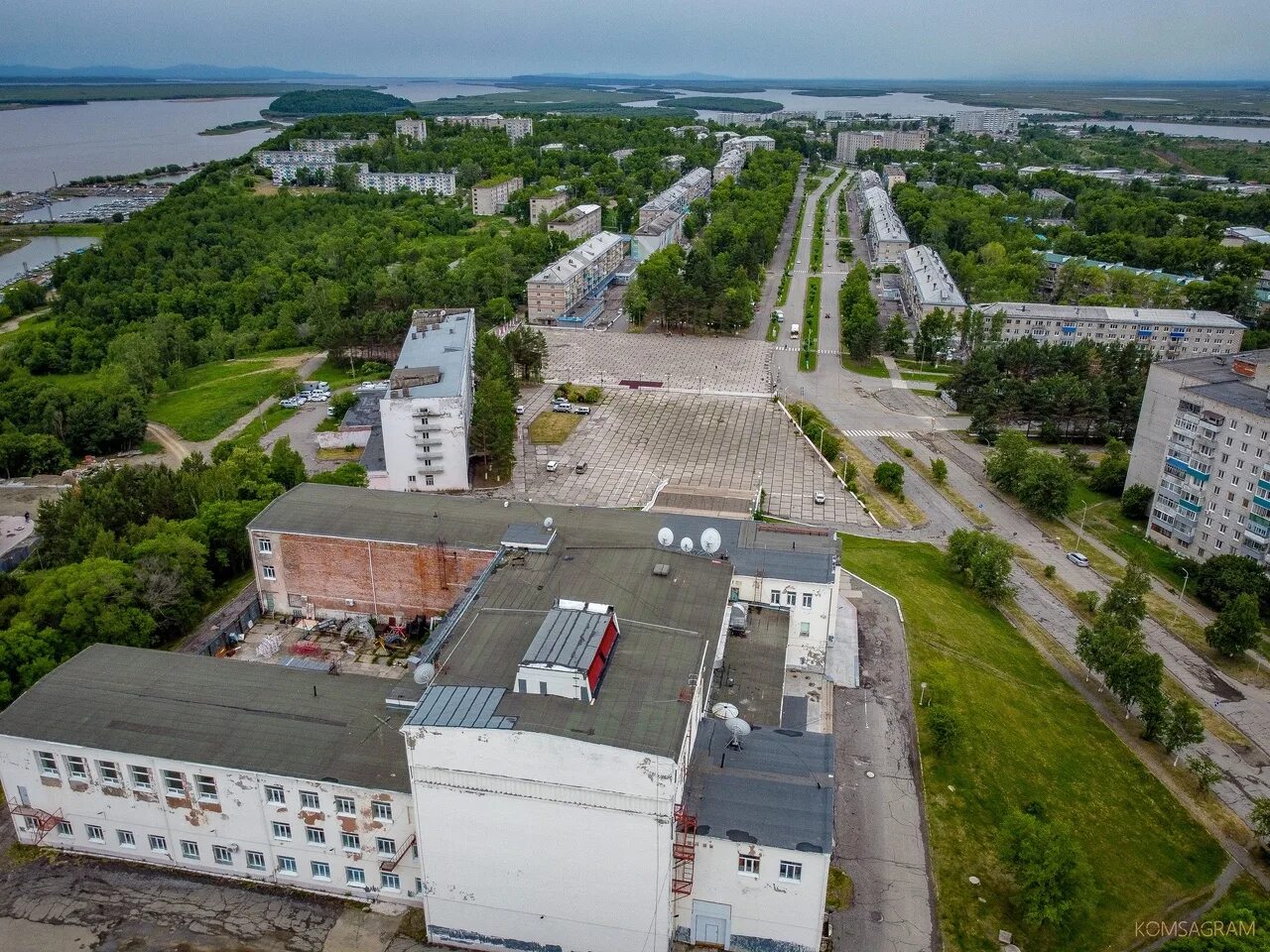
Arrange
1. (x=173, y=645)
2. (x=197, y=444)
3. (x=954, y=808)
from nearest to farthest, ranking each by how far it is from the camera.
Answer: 1. (x=954, y=808)
2. (x=173, y=645)
3. (x=197, y=444)

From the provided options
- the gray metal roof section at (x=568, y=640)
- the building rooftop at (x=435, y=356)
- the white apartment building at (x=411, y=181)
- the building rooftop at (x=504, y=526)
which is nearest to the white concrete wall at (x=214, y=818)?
the gray metal roof section at (x=568, y=640)

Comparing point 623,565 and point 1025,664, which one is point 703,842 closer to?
point 623,565

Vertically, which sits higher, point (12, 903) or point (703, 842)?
point (703, 842)

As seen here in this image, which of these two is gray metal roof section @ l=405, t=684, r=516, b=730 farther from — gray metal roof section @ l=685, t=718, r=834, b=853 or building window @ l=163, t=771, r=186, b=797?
building window @ l=163, t=771, r=186, b=797

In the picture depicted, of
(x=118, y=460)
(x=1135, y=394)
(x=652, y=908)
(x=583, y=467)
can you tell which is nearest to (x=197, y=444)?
(x=118, y=460)

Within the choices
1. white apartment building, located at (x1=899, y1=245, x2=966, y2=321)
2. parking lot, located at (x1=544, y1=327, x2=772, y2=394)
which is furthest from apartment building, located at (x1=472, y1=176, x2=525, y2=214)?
white apartment building, located at (x1=899, y1=245, x2=966, y2=321)

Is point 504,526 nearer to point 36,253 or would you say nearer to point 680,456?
point 680,456

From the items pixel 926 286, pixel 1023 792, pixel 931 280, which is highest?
pixel 931 280

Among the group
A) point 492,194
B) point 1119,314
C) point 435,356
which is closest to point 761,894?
point 435,356
